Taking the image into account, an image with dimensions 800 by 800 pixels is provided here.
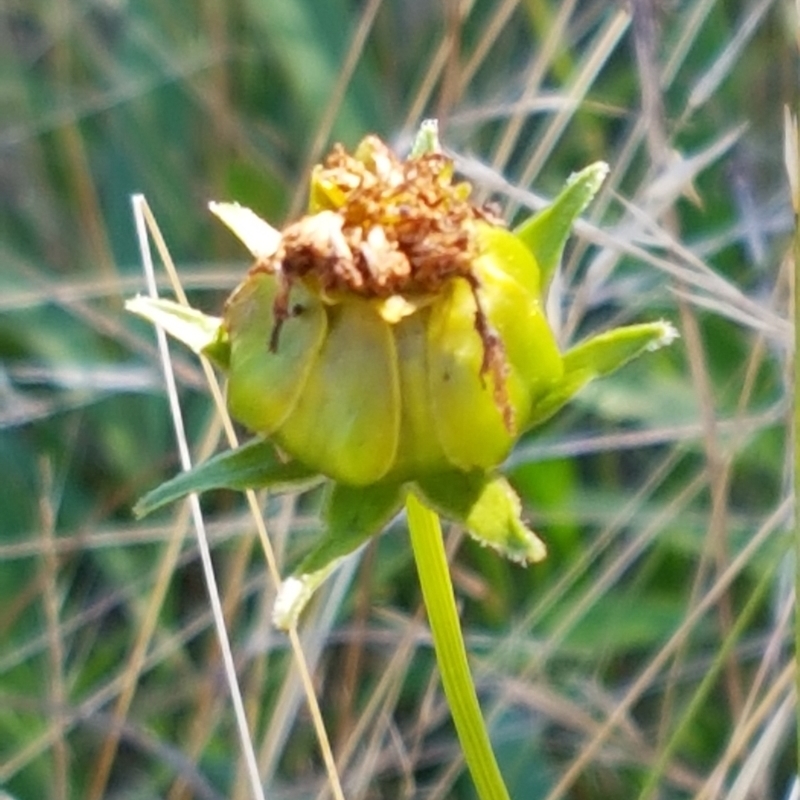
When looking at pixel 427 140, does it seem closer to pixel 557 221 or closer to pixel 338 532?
pixel 557 221

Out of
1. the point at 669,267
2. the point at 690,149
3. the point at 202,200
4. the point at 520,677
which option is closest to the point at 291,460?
the point at 669,267

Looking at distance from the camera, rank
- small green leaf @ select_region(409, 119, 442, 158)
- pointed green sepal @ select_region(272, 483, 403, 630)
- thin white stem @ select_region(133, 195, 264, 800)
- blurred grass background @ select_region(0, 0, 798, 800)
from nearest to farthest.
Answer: pointed green sepal @ select_region(272, 483, 403, 630)
small green leaf @ select_region(409, 119, 442, 158)
thin white stem @ select_region(133, 195, 264, 800)
blurred grass background @ select_region(0, 0, 798, 800)

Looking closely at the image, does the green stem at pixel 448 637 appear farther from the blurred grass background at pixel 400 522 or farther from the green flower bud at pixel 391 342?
the blurred grass background at pixel 400 522

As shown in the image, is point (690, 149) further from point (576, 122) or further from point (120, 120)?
point (120, 120)

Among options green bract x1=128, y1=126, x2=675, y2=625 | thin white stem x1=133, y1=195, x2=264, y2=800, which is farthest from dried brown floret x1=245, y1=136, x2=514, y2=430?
thin white stem x1=133, y1=195, x2=264, y2=800

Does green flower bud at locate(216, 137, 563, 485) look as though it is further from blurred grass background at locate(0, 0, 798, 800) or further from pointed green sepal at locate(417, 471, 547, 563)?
blurred grass background at locate(0, 0, 798, 800)

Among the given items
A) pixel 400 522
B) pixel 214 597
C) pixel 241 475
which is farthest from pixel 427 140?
pixel 400 522

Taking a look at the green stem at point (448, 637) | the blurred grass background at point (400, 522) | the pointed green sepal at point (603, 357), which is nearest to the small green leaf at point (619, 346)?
the pointed green sepal at point (603, 357)
